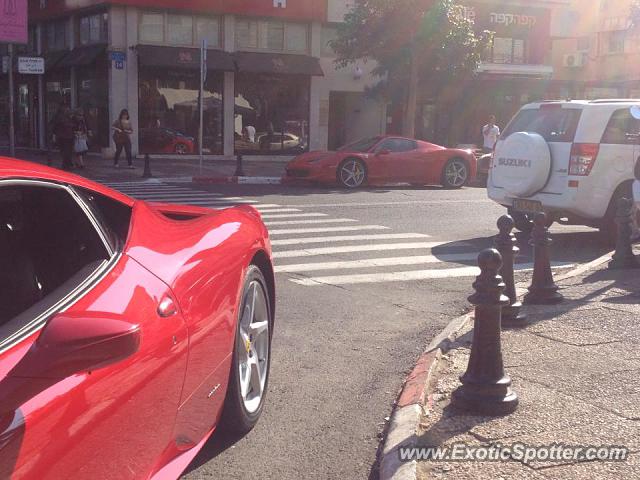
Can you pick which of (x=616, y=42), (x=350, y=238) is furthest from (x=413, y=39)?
(x=616, y=42)


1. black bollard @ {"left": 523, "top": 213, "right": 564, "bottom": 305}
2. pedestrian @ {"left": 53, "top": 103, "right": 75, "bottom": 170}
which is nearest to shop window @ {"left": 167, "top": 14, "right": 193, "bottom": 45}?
pedestrian @ {"left": 53, "top": 103, "right": 75, "bottom": 170}

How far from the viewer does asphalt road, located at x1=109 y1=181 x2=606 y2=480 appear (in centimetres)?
384

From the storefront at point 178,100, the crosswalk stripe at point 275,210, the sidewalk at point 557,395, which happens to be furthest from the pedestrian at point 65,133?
the sidewalk at point 557,395

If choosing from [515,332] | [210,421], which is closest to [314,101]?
[515,332]

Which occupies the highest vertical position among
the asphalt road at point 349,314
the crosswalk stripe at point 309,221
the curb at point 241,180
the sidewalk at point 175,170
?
the sidewalk at point 175,170

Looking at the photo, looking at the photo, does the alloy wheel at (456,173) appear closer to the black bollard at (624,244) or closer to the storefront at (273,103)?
the black bollard at (624,244)

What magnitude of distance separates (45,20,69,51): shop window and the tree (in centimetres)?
1243

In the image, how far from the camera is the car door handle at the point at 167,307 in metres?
2.79

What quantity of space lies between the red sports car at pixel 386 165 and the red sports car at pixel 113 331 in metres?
14.0

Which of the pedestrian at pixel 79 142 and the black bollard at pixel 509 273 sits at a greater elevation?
the pedestrian at pixel 79 142

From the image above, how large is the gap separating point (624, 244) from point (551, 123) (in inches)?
97.6

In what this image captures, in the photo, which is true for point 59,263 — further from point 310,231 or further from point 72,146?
point 72,146

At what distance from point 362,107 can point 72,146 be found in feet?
50.1

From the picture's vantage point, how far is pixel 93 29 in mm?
29047
